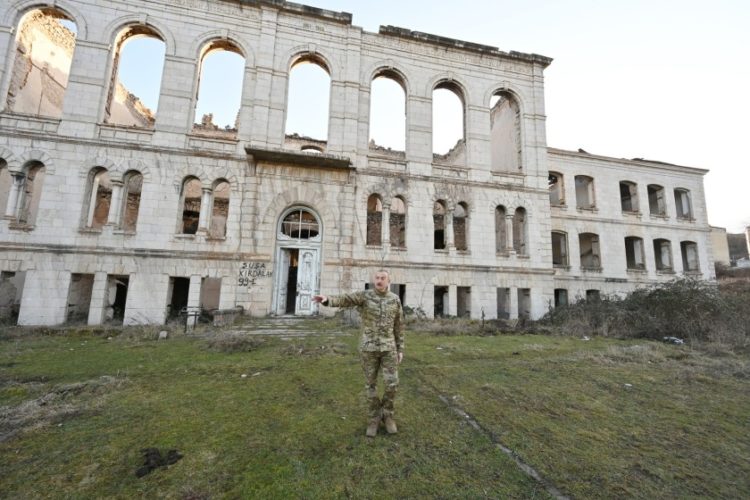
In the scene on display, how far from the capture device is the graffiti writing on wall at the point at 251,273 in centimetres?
1259

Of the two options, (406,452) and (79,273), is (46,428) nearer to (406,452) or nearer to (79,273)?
(406,452)

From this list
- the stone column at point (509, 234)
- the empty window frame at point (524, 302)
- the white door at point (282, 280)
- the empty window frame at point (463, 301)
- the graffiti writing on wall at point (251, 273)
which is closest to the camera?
the graffiti writing on wall at point (251, 273)

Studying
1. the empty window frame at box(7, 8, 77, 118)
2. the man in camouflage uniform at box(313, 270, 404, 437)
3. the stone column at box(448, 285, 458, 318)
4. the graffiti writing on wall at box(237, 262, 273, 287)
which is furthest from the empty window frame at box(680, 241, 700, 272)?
the empty window frame at box(7, 8, 77, 118)

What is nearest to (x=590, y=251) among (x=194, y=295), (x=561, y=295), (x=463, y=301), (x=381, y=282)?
(x=561, y=295)

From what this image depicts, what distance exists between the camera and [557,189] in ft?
66.3

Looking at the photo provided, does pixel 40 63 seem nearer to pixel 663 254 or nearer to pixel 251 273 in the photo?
pixel 251 273

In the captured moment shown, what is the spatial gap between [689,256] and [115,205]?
32148 mm

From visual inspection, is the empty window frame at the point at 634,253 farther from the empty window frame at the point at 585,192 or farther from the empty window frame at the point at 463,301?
the empty window frame at the point at 463,301

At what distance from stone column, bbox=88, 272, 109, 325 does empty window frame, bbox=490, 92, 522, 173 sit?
17.4 meters

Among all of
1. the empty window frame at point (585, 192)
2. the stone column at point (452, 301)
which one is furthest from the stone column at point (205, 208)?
the empty window frame at point (585, 192)

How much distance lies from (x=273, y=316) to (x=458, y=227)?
39.2 feet

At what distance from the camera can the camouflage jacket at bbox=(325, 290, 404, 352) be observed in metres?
3.63

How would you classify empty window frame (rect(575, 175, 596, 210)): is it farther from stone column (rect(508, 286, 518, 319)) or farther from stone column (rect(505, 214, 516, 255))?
stone column (rect(508, 286, 518, 319))

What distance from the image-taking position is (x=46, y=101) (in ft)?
49.4
